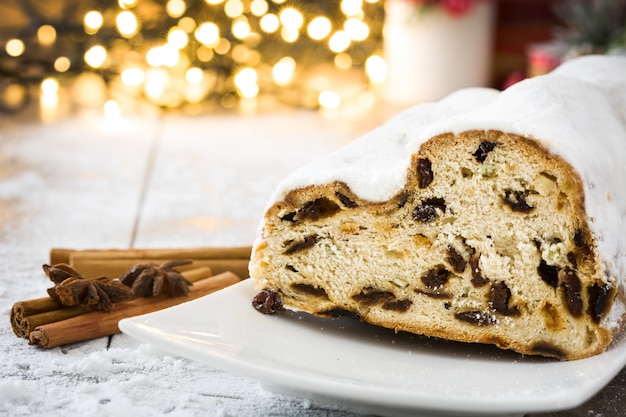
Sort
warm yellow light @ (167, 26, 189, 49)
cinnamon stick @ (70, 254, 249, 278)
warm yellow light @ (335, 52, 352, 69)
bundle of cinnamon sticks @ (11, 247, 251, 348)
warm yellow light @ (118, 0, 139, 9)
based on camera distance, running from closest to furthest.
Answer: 1. bundle of cinnamon sticks @ (11, 247, 251, 348)
2. cinnamon stick @ (70, 254, 249, 278)
3. warm yellow light @ (118, 0, 139, 9)
4. warm yellow light @ (167, 26, 189, 49)
5. warm yellow light @ (335, 52, 352, 69)

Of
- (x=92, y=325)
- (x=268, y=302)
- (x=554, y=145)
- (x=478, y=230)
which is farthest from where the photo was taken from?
(x=92, y=325)

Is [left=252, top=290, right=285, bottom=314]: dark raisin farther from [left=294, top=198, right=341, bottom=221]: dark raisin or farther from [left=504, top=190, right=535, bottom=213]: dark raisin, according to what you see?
[left=504, top=190, right=535, bottom=213]: dark raisin

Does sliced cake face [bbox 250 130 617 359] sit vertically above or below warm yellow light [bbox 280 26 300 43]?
below

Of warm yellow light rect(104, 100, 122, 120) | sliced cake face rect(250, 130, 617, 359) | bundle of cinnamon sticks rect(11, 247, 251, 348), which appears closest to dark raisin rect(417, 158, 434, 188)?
sliced cake face rect(250, 130, 617, 359)

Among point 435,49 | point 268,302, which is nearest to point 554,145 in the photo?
point 268,302

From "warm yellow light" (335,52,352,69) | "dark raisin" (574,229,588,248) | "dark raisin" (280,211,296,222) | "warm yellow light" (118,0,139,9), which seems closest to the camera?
"dark raisin" (574,229,588,248)

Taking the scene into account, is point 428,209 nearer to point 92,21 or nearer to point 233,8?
point 233,8
